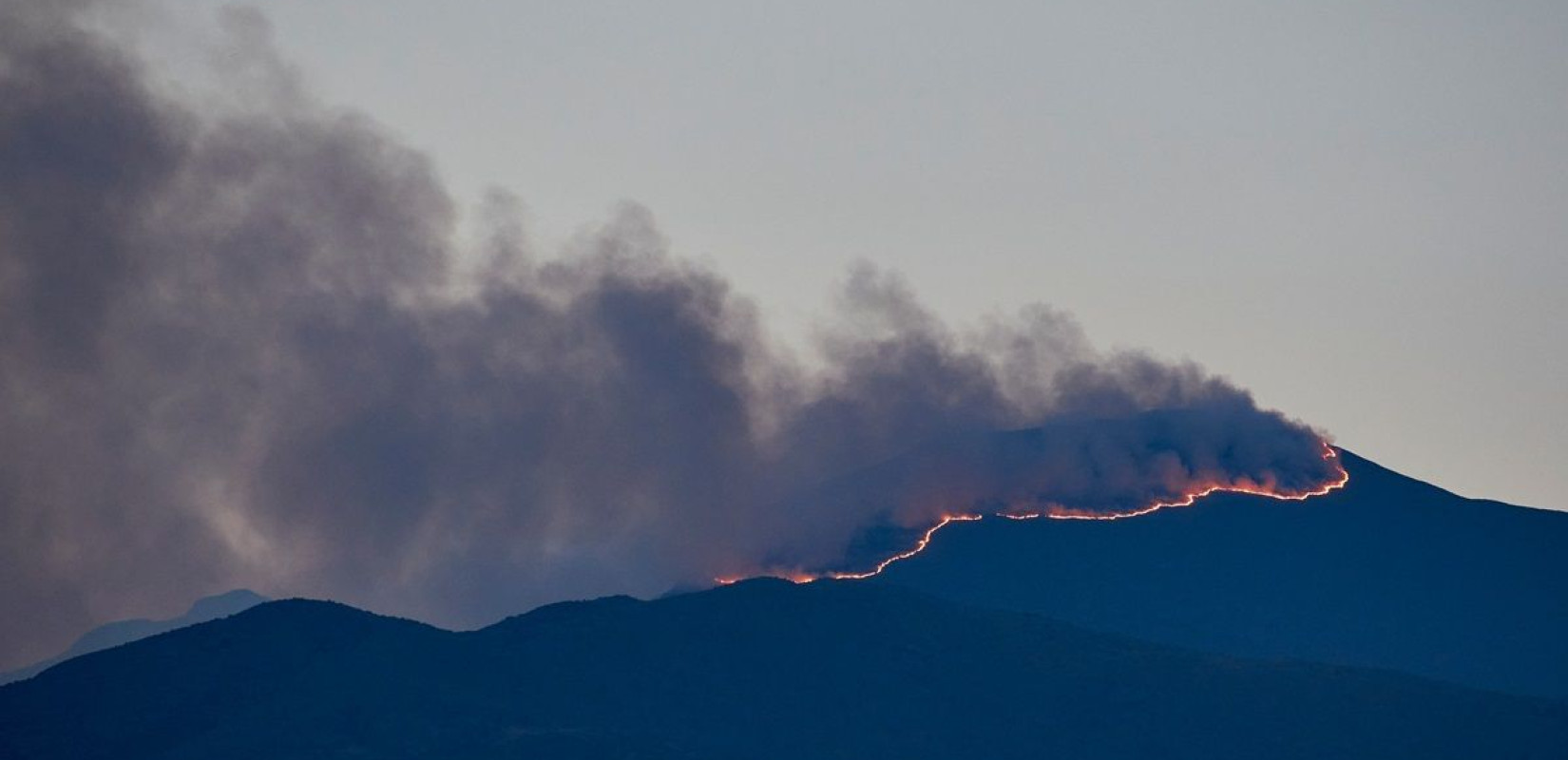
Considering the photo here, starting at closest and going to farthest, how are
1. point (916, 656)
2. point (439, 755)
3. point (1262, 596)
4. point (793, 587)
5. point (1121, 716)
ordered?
point (439, 755) → point (1121, 716) → point (916, 656) → point (793, 587) → point (1262, 596)

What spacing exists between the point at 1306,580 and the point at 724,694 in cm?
5034

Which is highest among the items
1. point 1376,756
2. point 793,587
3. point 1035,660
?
point 793,587

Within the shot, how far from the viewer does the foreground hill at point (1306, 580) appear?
477ft

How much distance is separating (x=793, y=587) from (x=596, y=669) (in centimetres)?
1802

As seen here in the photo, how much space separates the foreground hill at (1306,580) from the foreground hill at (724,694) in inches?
618

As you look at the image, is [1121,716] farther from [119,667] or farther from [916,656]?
[119,667]

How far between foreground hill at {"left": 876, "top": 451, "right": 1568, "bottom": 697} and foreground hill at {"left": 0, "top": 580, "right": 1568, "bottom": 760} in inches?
618

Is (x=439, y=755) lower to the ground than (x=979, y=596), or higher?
lower

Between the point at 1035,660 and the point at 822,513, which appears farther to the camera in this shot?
the point at 822,513

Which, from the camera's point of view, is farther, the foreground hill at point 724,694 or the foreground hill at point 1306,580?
the foreground hill at point 1306,580

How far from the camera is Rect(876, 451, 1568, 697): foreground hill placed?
145 meters

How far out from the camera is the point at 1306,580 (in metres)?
152

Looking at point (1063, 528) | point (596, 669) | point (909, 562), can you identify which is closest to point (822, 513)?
point (909, 562)

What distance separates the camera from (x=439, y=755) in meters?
114
